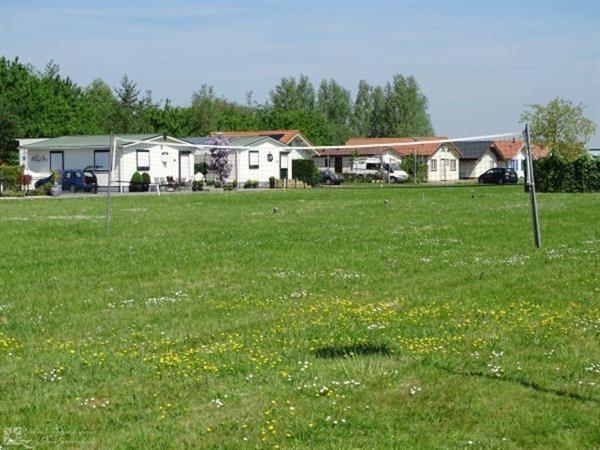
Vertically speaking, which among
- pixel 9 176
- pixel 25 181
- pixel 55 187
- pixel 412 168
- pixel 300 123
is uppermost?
pixel 300 123

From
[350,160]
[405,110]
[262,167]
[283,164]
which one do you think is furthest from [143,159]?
[405,110]

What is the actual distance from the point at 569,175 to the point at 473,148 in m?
43.4

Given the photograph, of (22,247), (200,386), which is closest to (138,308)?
(200,386)

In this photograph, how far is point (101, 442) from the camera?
7.22 metres

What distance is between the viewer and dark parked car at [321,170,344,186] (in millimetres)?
81500

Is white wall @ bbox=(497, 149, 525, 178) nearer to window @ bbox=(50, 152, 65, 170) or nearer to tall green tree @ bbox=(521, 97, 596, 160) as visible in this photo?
tall green tree @ bbox=(521, 97, 596, 160)

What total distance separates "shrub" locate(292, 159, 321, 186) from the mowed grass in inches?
2289

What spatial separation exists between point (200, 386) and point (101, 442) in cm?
173

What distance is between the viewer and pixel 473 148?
107 m

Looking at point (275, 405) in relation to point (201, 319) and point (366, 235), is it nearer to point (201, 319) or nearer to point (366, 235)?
point (201, 319)

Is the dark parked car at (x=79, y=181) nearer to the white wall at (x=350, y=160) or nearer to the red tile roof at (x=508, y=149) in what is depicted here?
the white wall at (x=350, y=160)

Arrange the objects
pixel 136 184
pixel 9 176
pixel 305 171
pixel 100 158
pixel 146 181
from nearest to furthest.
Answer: pixel 9 176 → pixel 136 184 → pixel 146 181 → pixel 100 158 → pixel 305 171

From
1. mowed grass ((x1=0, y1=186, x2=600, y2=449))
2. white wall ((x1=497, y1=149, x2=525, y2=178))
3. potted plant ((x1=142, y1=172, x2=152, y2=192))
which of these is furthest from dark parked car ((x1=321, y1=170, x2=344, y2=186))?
mowed grass ((x1=0, y1=186, x2=600, y2=449))

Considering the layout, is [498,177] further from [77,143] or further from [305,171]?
[77,143]
